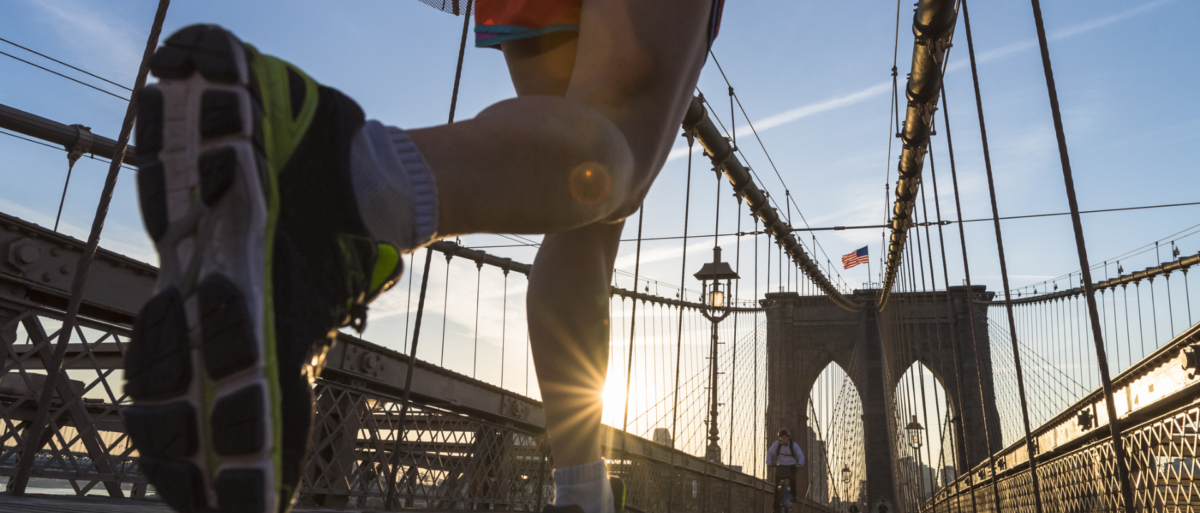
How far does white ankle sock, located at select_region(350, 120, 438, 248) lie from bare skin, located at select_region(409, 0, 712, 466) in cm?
1

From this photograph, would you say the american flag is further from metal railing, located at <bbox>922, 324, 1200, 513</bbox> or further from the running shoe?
the running shoe

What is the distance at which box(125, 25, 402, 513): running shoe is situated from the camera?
0.34 meters

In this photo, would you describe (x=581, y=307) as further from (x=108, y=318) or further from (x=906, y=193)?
(x=906, y=193)

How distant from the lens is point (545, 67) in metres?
0.87

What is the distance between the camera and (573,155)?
49 centimetres

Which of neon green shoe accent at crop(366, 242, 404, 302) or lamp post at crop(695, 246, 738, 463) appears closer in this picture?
neon green shoe accent at crop(366, 242, 404, 302)

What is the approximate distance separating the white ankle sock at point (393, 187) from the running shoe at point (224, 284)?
0.11 ft

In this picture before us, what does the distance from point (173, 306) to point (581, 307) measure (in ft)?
1.90

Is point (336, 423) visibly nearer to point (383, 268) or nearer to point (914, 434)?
point (383, 268)

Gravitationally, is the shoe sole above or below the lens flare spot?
below

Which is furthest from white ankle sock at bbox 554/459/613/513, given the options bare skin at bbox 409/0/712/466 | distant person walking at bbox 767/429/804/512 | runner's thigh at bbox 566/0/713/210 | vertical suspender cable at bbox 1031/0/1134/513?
distant person walking at bbox 767/429/804/512

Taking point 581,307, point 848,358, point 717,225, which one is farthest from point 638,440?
point 848,358

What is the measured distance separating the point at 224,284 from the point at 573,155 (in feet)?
0.76

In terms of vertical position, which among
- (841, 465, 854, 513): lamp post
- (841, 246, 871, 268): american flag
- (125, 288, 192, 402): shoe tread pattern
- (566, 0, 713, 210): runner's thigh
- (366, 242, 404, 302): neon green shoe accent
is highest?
(841, 246, 871, 268): american flag
